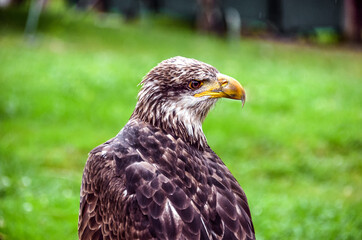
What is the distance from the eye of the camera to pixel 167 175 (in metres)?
3.40

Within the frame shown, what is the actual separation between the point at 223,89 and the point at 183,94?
0.82ft

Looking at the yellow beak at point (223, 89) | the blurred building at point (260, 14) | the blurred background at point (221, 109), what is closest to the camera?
the yellow beak at point (223, 89)

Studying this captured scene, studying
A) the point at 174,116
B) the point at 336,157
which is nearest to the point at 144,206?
the point at 174,116

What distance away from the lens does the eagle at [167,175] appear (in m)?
3.20

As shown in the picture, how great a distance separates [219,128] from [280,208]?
10.4 feet

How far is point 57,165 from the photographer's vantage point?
27.1ft

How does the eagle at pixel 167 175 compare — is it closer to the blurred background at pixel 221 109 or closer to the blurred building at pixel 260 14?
the blurred background at pixel 221 109

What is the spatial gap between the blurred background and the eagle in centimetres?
255

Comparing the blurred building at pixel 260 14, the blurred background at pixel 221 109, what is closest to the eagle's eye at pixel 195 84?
the blurred background at pixel 221 109

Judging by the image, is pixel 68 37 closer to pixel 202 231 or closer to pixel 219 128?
pixel 219 128

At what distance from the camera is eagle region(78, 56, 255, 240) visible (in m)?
3.20

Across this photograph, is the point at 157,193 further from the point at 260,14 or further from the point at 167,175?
the point at 260,14

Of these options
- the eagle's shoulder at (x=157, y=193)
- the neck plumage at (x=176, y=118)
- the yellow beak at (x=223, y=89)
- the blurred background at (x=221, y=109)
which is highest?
the yellow beak at (x=223, y=89)

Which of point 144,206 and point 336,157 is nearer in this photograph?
point 144,206
